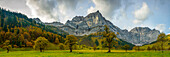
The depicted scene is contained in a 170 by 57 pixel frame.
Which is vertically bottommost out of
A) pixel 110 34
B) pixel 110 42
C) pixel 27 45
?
pixel 27 45

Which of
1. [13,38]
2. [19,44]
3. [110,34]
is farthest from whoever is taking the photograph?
[13,38]

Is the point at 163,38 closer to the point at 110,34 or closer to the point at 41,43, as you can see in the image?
the point at 110,34

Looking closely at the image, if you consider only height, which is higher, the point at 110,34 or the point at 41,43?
the point at 110,34

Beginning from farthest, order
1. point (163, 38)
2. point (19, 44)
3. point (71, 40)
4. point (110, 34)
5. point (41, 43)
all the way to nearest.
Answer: point (19, 44)
point (41, 43)
point (71, 40)
point (110, 34)
point (163, 38)

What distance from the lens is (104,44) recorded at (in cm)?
5716

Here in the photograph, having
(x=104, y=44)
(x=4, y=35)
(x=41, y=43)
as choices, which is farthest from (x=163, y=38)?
(x=4, y=35)

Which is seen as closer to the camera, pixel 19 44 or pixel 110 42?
pixel 110 42

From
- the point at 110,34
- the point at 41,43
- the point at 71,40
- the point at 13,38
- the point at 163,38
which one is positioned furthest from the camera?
the point at 13,38

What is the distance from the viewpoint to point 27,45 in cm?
14562

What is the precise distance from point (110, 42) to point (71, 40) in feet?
91.4

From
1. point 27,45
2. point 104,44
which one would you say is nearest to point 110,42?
point 104,44

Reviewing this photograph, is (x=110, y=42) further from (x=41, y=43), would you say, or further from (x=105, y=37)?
(x=41, y=43)

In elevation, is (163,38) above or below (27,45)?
above

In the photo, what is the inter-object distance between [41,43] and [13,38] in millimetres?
108896
